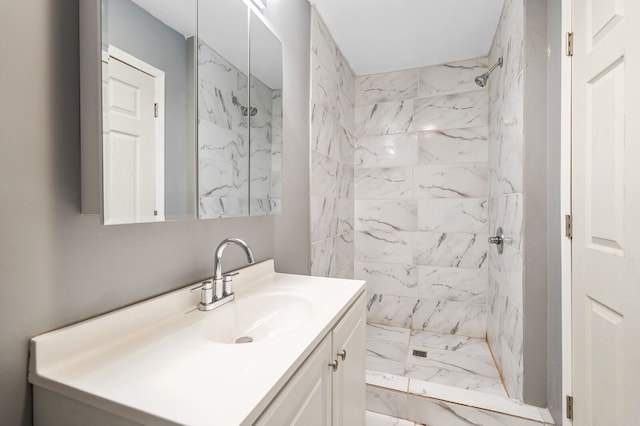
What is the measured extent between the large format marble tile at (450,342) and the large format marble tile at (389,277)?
0.34 metres

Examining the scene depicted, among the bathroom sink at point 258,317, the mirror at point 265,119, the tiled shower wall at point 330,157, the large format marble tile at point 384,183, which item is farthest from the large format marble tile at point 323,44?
the bathroom sink at point 258,317

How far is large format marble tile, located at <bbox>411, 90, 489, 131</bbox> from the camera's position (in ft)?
8.05

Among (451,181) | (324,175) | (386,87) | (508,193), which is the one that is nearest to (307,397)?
(324,175)

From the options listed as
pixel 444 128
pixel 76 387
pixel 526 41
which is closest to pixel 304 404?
pixel 76 387

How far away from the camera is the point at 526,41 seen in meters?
1.47

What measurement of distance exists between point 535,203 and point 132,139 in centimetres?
170

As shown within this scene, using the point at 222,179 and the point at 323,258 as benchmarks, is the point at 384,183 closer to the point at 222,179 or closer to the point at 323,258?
the point at 323,258

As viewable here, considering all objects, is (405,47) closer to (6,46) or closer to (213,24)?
(213,24)

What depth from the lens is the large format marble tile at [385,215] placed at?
2.67 meters

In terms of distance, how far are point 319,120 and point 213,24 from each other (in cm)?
101

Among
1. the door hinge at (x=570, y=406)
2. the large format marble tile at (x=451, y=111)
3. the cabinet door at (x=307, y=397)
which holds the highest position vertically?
the large format marble tile at (x=451, y=111)

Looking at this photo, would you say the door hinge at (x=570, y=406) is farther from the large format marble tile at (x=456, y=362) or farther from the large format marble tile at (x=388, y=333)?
the large format marble tile at (x=388, y=333)

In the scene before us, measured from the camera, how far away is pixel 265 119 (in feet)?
4.46

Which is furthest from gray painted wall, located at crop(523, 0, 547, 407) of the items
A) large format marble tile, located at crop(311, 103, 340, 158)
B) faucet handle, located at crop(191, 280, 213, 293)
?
faucet handle, located at crop(191, 280, 213, 293)
